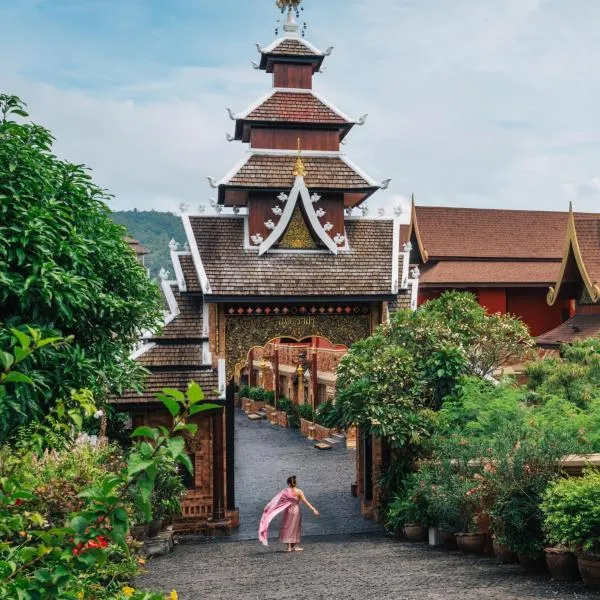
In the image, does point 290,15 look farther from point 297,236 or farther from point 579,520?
point 579,520

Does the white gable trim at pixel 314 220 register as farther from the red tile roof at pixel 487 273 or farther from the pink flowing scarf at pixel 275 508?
the red tile roof at pixel 487 273

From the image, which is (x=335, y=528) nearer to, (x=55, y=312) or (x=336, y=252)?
(x=336, y=252)

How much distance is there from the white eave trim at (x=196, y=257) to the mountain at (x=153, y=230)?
83993 mm

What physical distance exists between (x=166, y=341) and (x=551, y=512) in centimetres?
878

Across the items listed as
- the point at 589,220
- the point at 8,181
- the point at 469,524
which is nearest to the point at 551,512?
the point at 469,524

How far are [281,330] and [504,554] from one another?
687 centimetres

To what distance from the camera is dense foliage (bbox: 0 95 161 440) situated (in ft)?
29.8

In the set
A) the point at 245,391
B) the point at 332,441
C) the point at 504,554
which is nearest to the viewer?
the point at 504,554

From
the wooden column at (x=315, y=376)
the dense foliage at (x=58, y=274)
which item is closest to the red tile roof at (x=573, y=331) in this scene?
the wooden column at (x=315, y=376)

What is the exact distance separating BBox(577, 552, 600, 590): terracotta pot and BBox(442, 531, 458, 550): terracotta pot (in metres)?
3.81

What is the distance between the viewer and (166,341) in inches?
620

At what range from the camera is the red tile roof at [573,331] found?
20625mm

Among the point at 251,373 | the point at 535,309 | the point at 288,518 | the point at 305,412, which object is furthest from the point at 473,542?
the point at 251,373

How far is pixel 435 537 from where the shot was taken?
13.1 m
